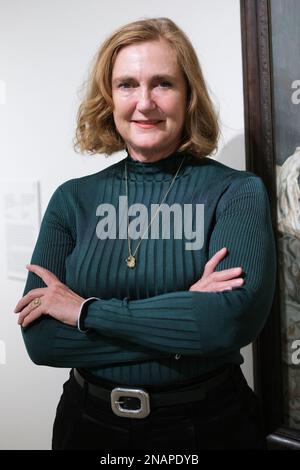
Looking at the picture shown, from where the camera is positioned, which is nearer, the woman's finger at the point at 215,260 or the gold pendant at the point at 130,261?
the woman's finger at the point at 215,260

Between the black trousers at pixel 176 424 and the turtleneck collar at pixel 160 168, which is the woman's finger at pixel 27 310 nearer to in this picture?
the black trousers at pixel 176 424

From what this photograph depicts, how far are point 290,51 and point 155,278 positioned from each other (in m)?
0.74

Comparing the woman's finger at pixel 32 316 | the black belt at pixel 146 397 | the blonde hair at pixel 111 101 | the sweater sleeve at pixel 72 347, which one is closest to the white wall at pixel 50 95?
the blonde hair at pixel 111 101

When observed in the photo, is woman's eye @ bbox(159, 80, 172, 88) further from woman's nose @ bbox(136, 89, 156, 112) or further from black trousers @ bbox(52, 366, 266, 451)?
black trousers @ bbox(52, 366, 266, 451)

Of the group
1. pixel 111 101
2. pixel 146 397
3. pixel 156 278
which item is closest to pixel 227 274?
pixel 156 278

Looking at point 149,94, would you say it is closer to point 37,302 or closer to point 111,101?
point 111,101

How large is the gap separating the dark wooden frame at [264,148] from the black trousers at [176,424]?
239 millimetres

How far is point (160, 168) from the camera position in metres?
1.26

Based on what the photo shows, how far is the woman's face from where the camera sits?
119 cm

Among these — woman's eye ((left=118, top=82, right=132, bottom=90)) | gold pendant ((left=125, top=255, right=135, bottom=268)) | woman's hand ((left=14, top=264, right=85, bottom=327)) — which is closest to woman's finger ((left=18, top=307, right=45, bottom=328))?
woman's hand ((left=14, top=264, right=85, bottom=327))

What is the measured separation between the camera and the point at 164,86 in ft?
3.97


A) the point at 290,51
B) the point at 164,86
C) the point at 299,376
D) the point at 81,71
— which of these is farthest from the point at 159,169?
the point at 299,376

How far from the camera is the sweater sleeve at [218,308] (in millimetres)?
1022

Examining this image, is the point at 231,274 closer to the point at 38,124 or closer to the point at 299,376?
the point at 299,376
